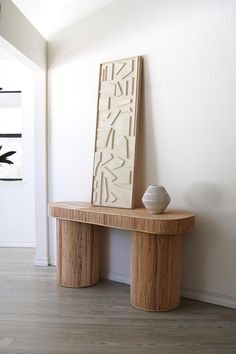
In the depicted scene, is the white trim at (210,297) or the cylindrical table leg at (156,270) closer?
the cylindrical table leg at (156,270)

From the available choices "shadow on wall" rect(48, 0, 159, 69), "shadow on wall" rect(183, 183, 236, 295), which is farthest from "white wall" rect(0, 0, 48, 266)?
"shadow on wall" rect(183, 183, 236, 295)

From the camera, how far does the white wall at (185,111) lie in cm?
267

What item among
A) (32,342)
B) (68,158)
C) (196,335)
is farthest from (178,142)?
(32,342)

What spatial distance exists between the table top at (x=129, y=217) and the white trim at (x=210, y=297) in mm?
672

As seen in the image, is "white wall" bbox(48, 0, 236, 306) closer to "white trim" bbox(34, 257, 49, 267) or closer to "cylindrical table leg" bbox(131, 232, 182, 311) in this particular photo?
"cylindrical table leg" bbox(131, 232, 182, 311)

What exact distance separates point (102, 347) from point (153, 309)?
0.64 meters

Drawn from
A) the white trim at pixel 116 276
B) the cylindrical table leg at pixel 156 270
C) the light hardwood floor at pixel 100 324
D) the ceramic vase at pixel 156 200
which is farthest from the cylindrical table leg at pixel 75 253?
the ceramic vase at pixel 156 200

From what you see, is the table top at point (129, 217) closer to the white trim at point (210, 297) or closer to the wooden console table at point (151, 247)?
the wooden console table at point (151, 247)

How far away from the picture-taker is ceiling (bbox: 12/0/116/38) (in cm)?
336

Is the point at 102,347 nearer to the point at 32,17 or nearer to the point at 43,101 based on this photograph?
the point at 43,101

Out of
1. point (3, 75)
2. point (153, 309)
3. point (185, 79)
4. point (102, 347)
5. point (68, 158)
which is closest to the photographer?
point (102, 347)

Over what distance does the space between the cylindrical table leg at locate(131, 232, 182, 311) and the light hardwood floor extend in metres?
0.10

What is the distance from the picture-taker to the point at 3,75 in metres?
4.51

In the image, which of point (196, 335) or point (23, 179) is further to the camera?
point (23, 179)
